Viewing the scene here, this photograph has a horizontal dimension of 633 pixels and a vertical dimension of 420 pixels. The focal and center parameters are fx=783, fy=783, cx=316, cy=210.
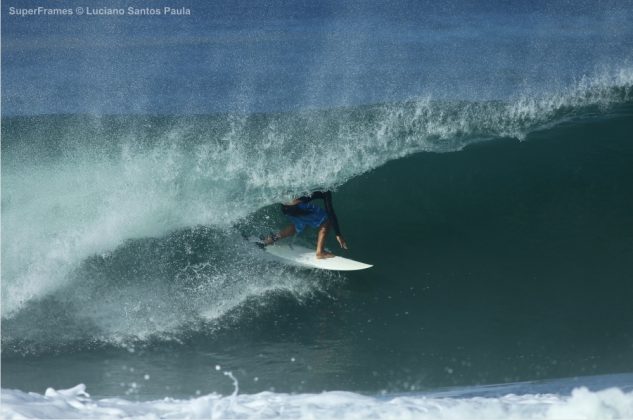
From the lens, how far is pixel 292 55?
54.8 ft

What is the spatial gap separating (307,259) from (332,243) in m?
0.77

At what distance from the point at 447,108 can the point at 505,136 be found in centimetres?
120

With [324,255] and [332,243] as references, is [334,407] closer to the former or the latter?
[324,255]

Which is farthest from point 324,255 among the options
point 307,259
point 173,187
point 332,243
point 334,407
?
point 334,407

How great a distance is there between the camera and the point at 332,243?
8852mm

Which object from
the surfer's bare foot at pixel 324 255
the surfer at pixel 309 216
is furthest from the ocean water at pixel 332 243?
the surfer at pixel 309 216

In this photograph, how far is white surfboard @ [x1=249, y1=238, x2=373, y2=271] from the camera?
8086 mm

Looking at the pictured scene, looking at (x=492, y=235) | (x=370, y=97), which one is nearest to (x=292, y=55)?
(x=370, y=97)

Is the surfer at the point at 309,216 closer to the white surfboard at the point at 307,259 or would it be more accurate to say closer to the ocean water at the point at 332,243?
the white surfboard at the point at 307,259

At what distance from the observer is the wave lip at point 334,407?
5496 mm

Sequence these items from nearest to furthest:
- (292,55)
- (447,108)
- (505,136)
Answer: (505,136) < (447,108) < (292,55)

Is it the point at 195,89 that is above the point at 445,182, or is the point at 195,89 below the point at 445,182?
above

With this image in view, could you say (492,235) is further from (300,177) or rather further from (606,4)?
(606,4)

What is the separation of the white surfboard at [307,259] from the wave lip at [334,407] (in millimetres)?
2204
